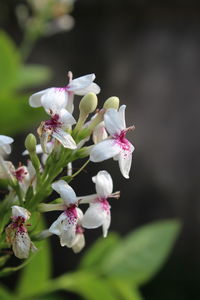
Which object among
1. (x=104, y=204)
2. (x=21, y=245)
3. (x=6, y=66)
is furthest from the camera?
(x=6, y=66)

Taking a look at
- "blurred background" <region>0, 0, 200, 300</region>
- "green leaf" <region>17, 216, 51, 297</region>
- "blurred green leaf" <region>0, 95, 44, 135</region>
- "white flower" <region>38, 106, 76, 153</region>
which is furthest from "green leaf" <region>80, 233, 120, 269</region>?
"blurred background" <region>0, 0, 200, 300</region>

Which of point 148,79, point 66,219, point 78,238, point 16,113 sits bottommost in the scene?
point 148,79

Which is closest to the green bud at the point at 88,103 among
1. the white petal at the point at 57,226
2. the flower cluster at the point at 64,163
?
the flower cluster at the point at 64,163

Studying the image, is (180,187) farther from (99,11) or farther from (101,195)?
(101,195)

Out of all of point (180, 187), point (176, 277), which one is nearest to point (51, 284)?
point (176, 277)

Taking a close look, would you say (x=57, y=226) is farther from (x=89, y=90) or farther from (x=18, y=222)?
(x=89, y=90)

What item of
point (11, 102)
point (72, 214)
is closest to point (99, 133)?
point (72, 214)
